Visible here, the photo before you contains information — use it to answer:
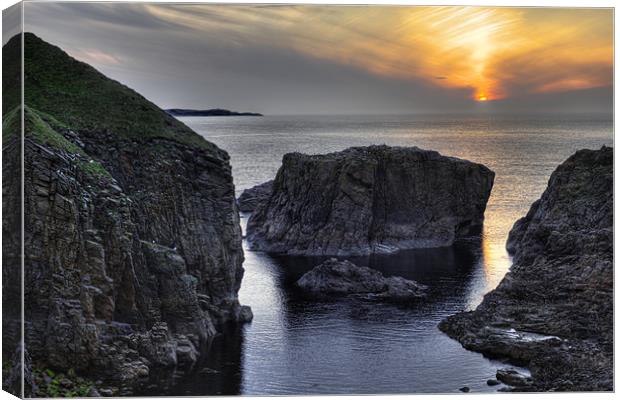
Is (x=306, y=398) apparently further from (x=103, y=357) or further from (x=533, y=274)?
(x=533, y=274)

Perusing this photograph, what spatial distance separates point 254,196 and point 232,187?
41.6 m

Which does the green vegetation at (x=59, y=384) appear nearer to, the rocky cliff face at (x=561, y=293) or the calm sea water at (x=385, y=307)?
the calm sea water at (x=385, y=307)

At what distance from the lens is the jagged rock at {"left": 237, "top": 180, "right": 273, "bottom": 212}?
82625mm

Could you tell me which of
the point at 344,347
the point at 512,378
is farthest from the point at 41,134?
the point at 512,378

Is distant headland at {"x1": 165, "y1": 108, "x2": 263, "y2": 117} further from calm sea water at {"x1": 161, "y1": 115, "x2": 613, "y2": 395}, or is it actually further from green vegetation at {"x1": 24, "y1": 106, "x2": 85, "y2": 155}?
green vegetation at {"x1": 24, "y1": 106, "x2": 85, "y2": 155}

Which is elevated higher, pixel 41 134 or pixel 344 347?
pixel 41 134

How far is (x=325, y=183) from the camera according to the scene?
7269cm

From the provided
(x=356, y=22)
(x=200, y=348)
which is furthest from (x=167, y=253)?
(x=356, y=22)

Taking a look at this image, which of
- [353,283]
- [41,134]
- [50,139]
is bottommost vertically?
[353,283]

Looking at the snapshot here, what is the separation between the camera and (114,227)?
33.5 metres

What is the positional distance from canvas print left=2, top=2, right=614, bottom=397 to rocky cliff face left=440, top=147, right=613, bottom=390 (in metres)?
0.12

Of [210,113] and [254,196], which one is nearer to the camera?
[210,113]

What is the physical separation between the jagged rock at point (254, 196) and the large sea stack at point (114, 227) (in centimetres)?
3477

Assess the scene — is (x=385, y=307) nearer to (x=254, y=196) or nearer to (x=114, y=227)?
(x=114, y=227)
